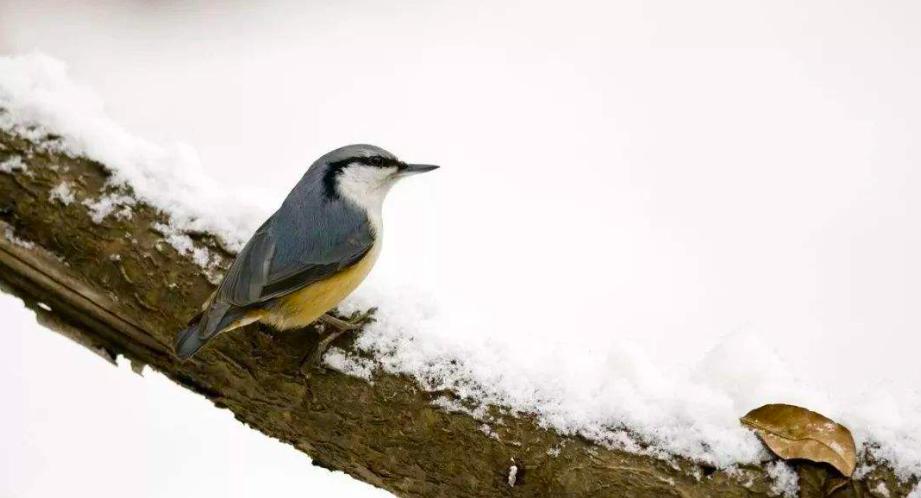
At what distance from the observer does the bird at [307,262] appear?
7.59 feet

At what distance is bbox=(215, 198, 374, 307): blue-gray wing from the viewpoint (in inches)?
92.8

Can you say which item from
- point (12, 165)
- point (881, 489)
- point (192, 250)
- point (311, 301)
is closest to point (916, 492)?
point (881, 489)

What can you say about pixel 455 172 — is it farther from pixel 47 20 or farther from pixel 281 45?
pixel 47 20

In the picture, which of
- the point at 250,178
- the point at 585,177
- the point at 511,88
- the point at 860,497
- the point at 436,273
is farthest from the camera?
the point at 511,88

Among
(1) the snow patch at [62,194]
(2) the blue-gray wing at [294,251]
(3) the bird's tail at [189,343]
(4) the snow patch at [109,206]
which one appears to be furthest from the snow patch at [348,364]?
(1) the snow patch at [62,194]

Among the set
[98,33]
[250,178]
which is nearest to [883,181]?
[250,178]

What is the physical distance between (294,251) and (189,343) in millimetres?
366

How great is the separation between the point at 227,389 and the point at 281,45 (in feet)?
14.0

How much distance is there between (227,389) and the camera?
244cm

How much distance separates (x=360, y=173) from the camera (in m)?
2.80

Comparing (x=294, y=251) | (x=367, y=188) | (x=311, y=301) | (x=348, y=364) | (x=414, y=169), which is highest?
(x=414, y=169)

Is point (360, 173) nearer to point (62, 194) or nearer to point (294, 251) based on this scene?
point (294, 251)

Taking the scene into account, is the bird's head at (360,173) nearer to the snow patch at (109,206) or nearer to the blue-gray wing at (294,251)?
the blue-gray wing at (294,251)

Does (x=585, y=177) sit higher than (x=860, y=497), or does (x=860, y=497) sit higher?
(x=585, y=177)
